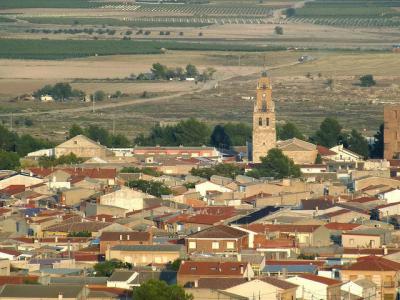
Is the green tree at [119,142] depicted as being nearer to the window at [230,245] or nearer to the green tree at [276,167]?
the green tree at [276,167]

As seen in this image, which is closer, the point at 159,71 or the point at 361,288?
the point at 361,288

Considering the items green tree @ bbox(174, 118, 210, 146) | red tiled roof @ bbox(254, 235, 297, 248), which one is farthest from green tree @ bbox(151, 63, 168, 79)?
red tiled roof @ bbox(254, 235, 297, 248)

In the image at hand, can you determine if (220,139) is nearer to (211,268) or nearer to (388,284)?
(388,284)

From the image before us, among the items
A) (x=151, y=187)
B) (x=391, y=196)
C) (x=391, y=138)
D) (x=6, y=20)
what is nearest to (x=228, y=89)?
(x=391, y=138)

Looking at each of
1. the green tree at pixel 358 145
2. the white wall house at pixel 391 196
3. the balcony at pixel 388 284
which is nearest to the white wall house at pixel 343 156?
the green tree at pixel 358 145

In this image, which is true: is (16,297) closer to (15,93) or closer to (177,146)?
(177,146)

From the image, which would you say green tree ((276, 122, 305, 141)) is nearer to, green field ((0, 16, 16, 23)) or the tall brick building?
the tall brick building
